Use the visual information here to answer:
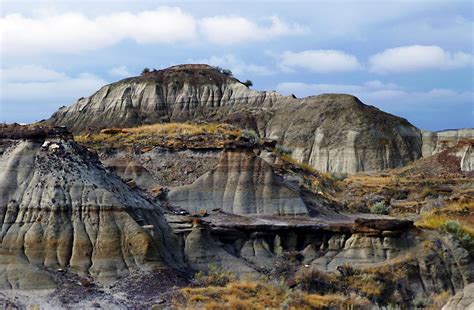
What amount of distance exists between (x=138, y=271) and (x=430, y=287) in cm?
1162

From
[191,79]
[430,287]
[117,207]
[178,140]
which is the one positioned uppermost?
[191,79]

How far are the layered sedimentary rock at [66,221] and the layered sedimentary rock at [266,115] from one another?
2928 inches

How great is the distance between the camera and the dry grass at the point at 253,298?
3195cm

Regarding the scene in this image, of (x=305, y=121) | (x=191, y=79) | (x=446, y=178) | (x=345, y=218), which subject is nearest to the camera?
(x=345, y=218)

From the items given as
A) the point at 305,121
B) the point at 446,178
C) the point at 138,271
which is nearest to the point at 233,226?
the point at 138,271

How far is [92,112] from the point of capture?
125m

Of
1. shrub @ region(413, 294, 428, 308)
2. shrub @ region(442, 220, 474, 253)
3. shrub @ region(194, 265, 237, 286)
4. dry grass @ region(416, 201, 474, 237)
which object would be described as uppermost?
dry grass @ region(416, 201, 474, 237)

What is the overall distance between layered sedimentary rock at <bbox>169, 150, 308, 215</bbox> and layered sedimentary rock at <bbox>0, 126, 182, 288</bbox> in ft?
18.2

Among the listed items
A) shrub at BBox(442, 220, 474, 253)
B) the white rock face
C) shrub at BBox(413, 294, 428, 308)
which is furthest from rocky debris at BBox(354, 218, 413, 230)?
the white rock face

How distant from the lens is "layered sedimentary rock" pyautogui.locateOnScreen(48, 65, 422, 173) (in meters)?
116

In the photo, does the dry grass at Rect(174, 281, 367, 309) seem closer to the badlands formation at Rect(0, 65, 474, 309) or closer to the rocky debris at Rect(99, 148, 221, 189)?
the badlands formation at Rect(0, 65, 474, 309)

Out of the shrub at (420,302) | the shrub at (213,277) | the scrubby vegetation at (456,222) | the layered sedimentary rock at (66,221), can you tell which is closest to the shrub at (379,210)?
the scrubby vegetation at (456,222)

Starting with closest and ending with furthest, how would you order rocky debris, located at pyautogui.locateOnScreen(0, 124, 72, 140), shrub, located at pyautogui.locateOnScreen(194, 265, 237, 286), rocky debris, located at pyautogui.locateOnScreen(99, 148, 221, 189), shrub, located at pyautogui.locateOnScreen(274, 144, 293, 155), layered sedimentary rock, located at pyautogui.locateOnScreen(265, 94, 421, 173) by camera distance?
shrub, located at pyautogui.locateOnScreen(194, 265, 237, 286), rocky debris, located at pyautogui.locateOnScreen(0, 124, 72, 140), rocky debris, located at pyautogui.locateOnScreen(99, 148, 221, 189), shrub, located at pyautogui.locateOnScreen(274, 144, 293, 155), layered sedimentary rock, located at pyautogui.locateOnScreen(265, 94, 421, 173)

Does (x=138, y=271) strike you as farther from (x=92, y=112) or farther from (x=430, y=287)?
(x=92, y=112)
